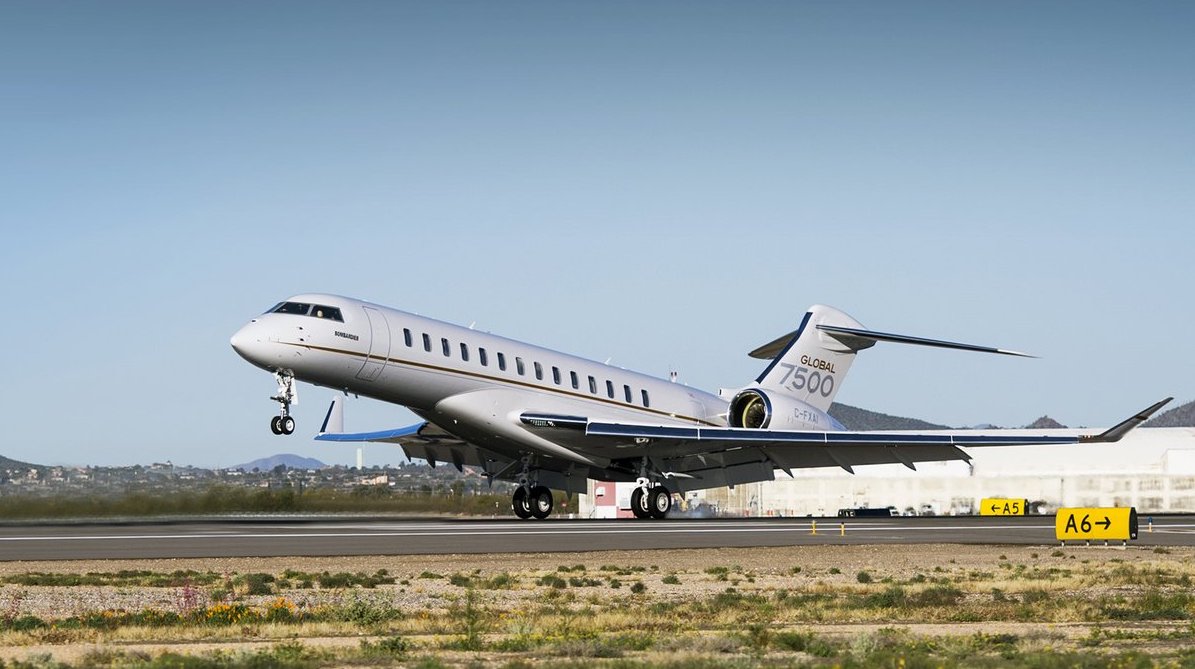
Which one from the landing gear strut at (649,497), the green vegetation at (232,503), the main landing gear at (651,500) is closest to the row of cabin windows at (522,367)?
the landing gear strut at (649,497)

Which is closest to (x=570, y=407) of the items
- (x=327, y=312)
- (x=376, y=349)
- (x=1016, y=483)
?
(x=376, y=349)

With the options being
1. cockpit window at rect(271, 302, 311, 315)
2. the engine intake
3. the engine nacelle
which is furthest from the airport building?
cockpit window at rect(271, 302, 311, 315)

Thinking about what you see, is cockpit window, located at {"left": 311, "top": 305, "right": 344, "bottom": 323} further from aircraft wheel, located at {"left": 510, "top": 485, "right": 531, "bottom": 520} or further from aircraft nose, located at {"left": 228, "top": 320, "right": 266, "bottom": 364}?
Answer: aircraft wheel, located at {"left": 510, "top": 485, "right": 531, "bottom": 520}

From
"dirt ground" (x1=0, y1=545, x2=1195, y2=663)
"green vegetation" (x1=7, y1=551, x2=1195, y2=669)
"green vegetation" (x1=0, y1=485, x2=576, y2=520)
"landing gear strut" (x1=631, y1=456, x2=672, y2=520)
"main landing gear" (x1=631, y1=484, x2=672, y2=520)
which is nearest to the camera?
"green vegetation" (x1=7, y1=551, x2=1195, y2=669)

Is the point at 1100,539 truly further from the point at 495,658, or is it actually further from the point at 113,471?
the point at 113,471

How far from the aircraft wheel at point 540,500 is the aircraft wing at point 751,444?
7.94ft

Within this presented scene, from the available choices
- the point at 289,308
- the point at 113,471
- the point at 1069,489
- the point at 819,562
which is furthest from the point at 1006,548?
the point at 1069,489

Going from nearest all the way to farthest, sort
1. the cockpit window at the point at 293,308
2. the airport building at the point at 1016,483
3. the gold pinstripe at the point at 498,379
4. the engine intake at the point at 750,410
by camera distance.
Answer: the gold pinstripe at the point at 498,379 < the cockpit window at the point at 293,308 < the engine intake at the point at 750,410 < the airport building at the point at 1016,483

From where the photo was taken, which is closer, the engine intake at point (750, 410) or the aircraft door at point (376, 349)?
the aircraft door at point (376, 349)

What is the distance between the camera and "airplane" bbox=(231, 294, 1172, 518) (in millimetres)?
35875

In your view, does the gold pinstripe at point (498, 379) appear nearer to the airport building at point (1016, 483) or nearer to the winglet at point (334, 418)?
the winglet at point (334, 418)

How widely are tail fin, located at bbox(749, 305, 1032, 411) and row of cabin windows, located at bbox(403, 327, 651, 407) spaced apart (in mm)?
5661

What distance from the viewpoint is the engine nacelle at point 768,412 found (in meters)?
44.4

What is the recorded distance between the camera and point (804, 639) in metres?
13.1
